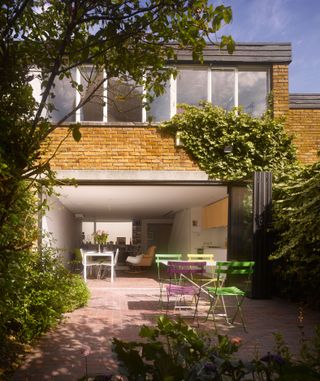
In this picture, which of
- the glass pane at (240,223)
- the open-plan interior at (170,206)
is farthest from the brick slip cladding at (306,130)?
the open-plan interior at (170,206)

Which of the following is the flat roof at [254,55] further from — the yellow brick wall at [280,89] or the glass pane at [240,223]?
the glass pane at [240,223]

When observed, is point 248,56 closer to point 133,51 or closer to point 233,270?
point 233,270

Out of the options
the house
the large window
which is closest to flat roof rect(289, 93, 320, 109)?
the house

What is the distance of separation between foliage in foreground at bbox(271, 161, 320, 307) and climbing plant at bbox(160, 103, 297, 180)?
3.36 ft

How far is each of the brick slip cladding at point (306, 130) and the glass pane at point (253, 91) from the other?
0.70 meters

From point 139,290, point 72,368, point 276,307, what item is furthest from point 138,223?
point 72,368

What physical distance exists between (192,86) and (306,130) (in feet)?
9.15

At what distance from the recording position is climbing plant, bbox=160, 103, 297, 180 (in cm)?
923

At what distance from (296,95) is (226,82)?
1715 mm

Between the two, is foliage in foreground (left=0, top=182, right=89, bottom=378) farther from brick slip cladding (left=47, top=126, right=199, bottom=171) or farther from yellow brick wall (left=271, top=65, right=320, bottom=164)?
yellow brick wall (left=271, top=65, right=320, bottom=164)

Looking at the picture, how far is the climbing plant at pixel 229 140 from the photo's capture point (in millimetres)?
9234

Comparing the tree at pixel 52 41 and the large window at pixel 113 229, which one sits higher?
the tree at pixel 52 41

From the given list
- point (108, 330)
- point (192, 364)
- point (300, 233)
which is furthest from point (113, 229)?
point (192, 364)

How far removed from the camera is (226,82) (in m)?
9.97
